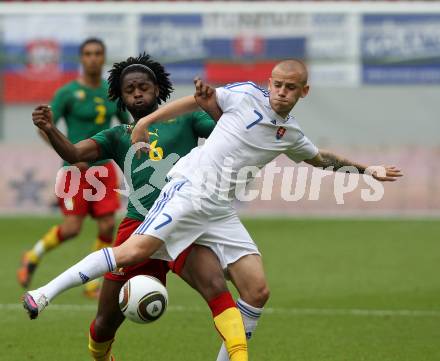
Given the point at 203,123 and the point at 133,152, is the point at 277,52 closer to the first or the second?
the point at 203,123

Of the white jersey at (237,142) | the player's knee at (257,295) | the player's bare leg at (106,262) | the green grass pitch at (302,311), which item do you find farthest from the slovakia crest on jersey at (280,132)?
the green grass pitch at (302,311)

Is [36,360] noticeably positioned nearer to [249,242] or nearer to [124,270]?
[124,270]

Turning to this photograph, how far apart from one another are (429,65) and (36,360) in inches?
641

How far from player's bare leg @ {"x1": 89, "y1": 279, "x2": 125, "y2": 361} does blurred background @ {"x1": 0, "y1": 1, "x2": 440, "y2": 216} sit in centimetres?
1506

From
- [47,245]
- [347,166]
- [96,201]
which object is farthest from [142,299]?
[47,245]

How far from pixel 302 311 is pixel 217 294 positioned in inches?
158

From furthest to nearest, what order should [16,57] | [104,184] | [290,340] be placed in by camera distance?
[16,57]
[104,184]
[290,340]

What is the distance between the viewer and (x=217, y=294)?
23.1ft

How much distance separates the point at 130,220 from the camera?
7566mm

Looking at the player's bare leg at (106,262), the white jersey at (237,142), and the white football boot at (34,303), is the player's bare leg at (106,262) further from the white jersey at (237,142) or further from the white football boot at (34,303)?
the white jersey at (237,142)

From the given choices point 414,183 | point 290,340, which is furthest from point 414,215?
point 290,340

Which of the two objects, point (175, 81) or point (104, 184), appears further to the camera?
point (175, 81)

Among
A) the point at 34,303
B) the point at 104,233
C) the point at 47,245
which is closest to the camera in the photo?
the point at 34,303

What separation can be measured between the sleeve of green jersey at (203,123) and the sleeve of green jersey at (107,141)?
0.53 m
